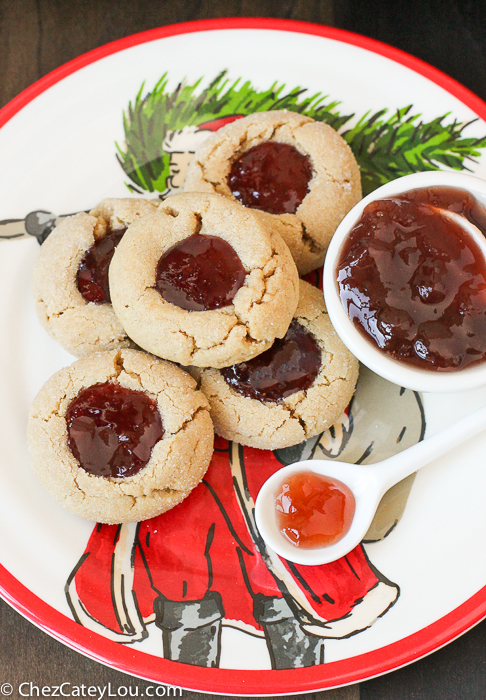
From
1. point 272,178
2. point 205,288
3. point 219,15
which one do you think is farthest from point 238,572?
point 219,15

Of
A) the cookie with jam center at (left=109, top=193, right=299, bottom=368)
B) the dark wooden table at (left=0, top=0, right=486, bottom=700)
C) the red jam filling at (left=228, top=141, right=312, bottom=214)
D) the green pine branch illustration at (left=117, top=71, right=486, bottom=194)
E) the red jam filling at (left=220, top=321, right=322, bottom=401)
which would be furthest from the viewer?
the dark wooden table at (left=0, top=0, right=486, bottom=700)

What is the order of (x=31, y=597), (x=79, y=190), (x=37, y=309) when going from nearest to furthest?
(x=31, y=597)
(x=37, y=309)
(x=79, y=190)

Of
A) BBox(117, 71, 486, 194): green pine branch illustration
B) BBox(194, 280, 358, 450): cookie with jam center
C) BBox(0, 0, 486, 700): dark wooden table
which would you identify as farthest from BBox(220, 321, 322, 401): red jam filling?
BBox(0, 0, 486, 700): dark wooden table

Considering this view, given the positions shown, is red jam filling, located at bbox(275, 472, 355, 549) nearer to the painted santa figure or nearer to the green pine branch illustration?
the painted santa figure

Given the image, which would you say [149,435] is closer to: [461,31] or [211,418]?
[211,418]

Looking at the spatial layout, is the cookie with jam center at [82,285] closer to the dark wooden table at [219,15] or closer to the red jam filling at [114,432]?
the red jam filling at [114,432]

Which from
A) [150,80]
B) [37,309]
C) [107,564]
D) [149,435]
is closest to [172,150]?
[150,80]

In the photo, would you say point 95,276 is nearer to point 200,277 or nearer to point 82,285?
point 82,285
